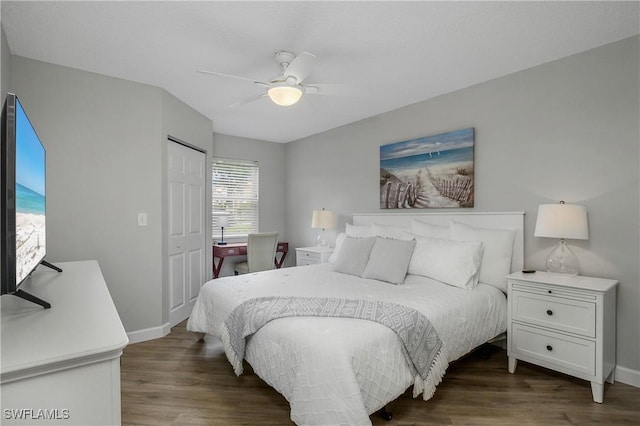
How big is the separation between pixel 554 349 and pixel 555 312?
0.84ft

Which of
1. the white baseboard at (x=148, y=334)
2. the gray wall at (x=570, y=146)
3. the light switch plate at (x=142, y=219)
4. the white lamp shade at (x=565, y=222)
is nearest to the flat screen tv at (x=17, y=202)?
the light switch plate at (x=142, y=219)

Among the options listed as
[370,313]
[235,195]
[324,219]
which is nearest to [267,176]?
[235,195]

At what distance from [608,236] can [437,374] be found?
1.67 metres

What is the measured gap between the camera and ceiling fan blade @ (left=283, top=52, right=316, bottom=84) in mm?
2053

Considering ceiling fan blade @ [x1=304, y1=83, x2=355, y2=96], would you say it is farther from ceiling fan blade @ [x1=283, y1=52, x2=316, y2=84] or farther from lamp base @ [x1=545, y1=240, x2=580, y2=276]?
lamp base @ [x1=545, y1=240, x2=580, y2=276]

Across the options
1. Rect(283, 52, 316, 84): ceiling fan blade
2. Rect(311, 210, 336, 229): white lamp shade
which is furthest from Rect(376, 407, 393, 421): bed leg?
Rect(311, 210, 336, 229): white lamp shade

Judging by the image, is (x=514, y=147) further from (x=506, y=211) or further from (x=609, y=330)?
(x=609, y=330)

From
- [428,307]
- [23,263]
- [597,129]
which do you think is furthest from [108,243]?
[597,129]

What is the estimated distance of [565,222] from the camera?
91.0 inches

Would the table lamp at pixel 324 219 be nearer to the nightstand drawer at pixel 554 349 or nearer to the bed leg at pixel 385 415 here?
the nightstand drawer at pixel 554 349

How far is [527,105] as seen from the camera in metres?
2.79

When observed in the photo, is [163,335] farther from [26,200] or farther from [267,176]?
[267,176]

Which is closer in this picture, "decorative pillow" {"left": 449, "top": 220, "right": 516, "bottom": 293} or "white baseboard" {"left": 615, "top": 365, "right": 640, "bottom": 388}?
"white baseboard" {"left": 615, "top": 365, "right": 640, "bottom": 388}

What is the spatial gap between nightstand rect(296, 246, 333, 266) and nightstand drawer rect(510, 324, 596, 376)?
2.29 meters
